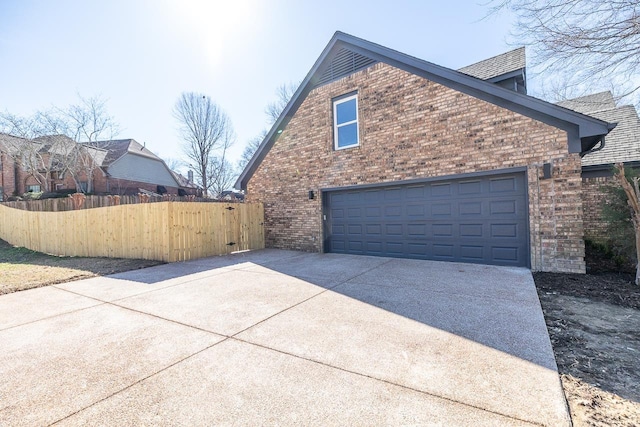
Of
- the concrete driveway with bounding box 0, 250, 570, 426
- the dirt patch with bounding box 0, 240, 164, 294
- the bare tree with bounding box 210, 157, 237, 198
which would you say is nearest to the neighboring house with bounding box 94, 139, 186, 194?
the bare tree with bounding box 210, 157, 237, 198

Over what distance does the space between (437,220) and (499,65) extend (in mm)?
5088

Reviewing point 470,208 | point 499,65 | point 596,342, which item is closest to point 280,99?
point 499,65

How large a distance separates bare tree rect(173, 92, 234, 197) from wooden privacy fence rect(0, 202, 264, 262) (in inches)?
673

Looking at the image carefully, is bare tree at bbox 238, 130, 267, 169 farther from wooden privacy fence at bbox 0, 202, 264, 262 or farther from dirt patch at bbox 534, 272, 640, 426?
dirt patch at bbox 534, 272, 640, 426

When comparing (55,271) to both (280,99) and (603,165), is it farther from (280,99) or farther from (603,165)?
(280,99)

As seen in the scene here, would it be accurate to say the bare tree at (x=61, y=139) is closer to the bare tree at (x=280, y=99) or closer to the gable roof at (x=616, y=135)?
the bare tree at (x=280, y=99)

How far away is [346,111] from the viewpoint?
29.6 ft

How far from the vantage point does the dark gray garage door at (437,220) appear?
6480mm

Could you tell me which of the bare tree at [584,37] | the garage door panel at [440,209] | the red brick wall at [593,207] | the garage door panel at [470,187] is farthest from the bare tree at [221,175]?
the red brick wall at [593,207]

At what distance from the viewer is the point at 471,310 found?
3.76 m

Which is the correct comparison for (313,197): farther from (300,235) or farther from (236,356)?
(236,356)

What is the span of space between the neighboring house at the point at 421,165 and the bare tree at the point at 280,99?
18.5 metres

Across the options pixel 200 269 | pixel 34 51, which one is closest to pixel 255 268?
pixel 200 269

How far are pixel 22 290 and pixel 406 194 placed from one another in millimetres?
8505
